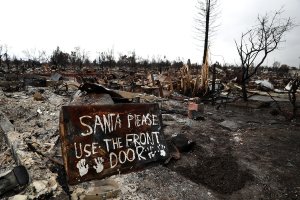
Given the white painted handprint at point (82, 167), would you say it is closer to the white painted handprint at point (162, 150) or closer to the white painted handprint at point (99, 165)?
the white painted handprint at point (99, 165)

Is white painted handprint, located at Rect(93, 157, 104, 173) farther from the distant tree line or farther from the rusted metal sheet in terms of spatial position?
the distant tree line

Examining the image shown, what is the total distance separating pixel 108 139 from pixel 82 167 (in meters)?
0.47

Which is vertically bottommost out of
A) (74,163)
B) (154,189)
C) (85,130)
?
(154,189)

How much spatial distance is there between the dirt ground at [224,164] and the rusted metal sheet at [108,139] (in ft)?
0.69

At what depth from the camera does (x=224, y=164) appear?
4094 millimetres

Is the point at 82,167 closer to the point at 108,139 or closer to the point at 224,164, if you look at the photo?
the point at 108,139

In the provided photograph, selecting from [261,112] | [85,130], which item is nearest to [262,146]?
[85,130]

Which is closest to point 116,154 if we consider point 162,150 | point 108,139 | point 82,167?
point 108,139

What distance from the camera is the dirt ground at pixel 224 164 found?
3352 mm

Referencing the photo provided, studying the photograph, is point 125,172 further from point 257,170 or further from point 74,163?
point 257,170

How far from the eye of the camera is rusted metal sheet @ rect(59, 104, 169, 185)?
10.4ft

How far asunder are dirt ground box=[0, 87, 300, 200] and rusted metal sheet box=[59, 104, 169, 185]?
0.21 metres

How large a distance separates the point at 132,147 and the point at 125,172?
33 cm

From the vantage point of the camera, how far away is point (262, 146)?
15.9 ft
